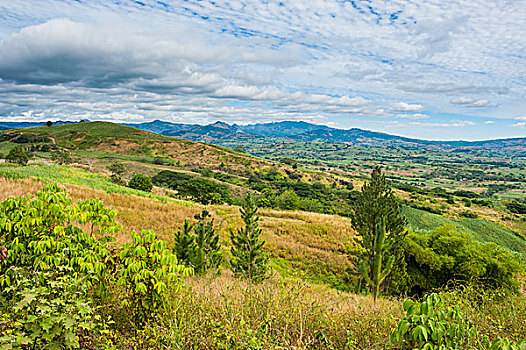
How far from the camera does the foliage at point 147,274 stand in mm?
4227

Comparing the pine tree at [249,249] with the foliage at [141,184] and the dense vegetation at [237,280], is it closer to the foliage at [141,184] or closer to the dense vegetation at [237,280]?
the dense vegetation at [237,280]

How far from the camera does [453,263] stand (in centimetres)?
1675

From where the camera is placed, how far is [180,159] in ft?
358

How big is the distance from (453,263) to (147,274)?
18581mm

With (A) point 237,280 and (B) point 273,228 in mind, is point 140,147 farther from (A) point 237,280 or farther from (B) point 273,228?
(A) point 237,280

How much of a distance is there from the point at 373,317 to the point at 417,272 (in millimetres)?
15424

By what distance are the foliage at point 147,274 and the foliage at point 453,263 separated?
16966 millimetres

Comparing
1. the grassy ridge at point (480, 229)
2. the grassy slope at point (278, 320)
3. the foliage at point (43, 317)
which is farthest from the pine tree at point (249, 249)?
the grassy ridge at point (480, 229)

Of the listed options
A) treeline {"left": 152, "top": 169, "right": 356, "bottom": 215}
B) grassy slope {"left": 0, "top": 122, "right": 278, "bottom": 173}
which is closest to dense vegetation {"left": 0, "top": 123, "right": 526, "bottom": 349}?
treeline {"left": 152, "top": 169, "right": 356, "bottom": 215}

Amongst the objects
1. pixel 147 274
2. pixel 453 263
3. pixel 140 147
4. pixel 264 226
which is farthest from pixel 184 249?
pixel 140 147

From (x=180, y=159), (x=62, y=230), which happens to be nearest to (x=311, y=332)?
(x=62, y=230)

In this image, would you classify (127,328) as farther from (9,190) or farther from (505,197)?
(505,197)

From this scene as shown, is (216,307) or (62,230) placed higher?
(62,230)

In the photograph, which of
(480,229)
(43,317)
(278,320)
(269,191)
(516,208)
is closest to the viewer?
(43,317)
